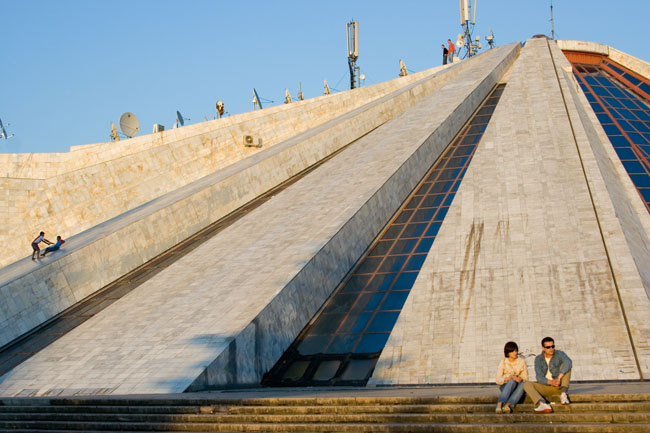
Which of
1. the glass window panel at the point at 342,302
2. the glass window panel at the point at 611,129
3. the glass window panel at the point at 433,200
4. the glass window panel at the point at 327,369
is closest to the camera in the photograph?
the glass window panel at the point at 327,369

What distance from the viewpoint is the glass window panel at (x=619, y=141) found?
17.2 meters

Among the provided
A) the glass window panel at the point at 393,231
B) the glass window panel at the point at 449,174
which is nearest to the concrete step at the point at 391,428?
the glass window panel at the point at 393,231

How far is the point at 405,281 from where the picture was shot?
37.6 ft

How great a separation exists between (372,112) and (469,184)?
866 centimetres

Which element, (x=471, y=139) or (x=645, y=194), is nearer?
(x=645, y=194)

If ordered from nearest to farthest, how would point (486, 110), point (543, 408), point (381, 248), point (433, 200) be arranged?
point (543, 408) → point (381, 248) → point (433, 200) → point (486, 110)

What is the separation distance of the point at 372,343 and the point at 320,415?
3.08m

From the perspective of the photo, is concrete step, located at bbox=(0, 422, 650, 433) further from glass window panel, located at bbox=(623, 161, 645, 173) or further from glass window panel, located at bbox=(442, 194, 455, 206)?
glass window panel, located at bbox=(623, 161, 645, 173)

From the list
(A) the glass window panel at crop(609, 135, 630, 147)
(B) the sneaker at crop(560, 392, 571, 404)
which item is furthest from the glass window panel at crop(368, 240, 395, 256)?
(A) the glass window panel at crop(609, 135, 630, 147)

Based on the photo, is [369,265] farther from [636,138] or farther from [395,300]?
[636,138]

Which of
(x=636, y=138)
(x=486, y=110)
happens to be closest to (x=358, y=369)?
(x=486, y=110)

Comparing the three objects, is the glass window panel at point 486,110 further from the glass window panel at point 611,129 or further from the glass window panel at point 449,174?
the glass window panel at point 449,174

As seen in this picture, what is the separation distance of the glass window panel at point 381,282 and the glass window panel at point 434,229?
137cm

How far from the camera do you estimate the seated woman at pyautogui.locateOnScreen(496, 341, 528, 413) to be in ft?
20.6
